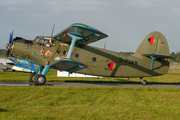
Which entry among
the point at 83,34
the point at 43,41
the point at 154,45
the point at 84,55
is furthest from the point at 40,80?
the point at 154,45

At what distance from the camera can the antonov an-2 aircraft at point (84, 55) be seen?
44.0 ft

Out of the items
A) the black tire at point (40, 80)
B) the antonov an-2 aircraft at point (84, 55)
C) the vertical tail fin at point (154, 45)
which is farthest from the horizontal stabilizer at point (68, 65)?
the vertical tail fin at point (154, 45)

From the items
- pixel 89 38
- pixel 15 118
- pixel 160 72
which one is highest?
pixel 89 38

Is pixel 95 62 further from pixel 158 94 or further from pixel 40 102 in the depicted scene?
pixel 40 102

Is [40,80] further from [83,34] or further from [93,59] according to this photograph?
[93,59]

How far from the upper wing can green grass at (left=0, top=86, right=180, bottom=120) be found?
4.33 m

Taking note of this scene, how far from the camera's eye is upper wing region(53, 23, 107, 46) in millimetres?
12251

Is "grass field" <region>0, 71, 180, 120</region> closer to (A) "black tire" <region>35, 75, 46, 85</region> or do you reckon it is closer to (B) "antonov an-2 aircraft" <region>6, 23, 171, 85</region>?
(A) "black tire" <region>35, 75, 46, 85</region>

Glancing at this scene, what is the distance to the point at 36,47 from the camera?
47.2 ft

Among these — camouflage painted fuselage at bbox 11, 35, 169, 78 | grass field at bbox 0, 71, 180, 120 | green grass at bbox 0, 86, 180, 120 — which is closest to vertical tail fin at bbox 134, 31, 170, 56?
camouflage painted fuselage at bbox 11, 35, 169, 78

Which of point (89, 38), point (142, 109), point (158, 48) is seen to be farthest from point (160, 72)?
point (142, 109)

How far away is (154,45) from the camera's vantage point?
18.5m

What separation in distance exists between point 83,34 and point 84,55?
2.81 m

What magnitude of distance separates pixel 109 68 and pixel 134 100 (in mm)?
7342
